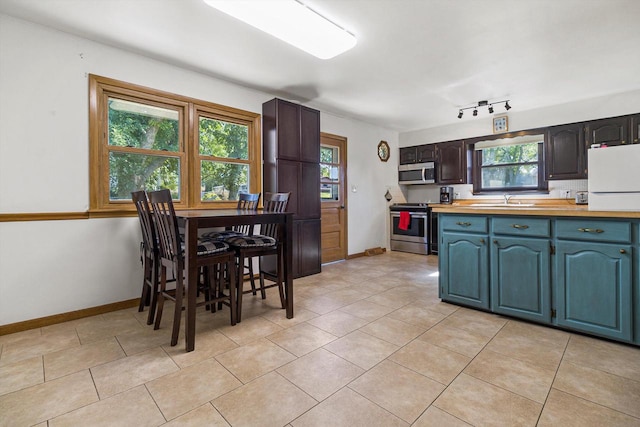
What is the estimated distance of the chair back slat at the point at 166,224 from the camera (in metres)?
1.97

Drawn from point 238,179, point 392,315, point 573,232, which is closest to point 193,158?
point 238,179

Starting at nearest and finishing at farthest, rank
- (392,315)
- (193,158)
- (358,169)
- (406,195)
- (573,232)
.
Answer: (573,232) → (392,315) → (193,158) → (358,169) → (406,195)

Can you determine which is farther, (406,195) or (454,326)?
(406,195)

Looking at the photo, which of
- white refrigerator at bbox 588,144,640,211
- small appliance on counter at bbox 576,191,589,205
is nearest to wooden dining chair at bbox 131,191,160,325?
white refrigerator at bbox 588,144,640,211

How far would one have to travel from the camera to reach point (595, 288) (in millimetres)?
2086

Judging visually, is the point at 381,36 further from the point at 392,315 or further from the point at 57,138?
the point at 57,138

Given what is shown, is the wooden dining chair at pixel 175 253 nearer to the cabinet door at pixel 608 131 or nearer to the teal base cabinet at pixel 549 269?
the teal base cabinet at pixel 549 269

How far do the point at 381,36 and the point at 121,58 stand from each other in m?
2.43

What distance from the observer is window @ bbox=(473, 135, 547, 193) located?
4.83m

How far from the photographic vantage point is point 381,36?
2.66 m

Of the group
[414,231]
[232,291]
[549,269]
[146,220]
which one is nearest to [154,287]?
[146,220]

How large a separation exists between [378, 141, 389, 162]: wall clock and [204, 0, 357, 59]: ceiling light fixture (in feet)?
10.7

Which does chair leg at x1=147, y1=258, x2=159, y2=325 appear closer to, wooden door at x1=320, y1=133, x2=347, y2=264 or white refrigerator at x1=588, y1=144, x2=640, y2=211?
wooden door at x1=320, y1=133, x2=347, y2=264

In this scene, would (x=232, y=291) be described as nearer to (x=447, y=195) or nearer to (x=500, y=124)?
(x=447, y=195)
